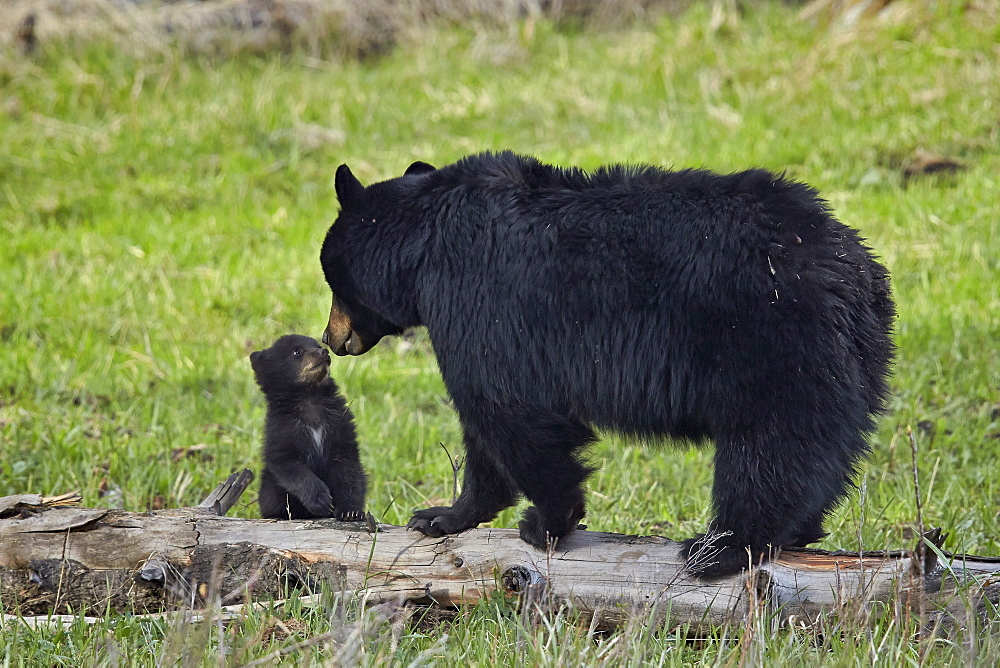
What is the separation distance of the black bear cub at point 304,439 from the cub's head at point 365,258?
0.62 m

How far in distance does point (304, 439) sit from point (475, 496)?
1004mm

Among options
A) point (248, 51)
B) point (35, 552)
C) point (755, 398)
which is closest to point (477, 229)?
point (755, 398)

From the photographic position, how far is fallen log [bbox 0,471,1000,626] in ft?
10.3

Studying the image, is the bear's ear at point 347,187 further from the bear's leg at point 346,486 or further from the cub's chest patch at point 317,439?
the bear's leg at point 346,486

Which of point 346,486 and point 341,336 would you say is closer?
point 341,336

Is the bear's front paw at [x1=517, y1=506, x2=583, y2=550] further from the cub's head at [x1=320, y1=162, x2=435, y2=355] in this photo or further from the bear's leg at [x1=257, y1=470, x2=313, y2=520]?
the bear's leg at [x1=257, y1=470, x2=313, y2=520]

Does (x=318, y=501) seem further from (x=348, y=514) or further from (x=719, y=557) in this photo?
(x=719, y=557)

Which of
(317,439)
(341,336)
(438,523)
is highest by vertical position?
(341,336)

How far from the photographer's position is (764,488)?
3.14 m

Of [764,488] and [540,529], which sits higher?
[764,488]

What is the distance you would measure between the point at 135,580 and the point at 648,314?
6.46 feet

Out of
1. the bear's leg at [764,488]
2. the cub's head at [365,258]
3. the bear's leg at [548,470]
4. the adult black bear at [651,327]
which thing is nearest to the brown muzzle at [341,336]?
the cub's head at [365,258]

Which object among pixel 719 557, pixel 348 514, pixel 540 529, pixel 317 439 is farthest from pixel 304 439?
pixel 719 557

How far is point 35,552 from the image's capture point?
11.7ft
